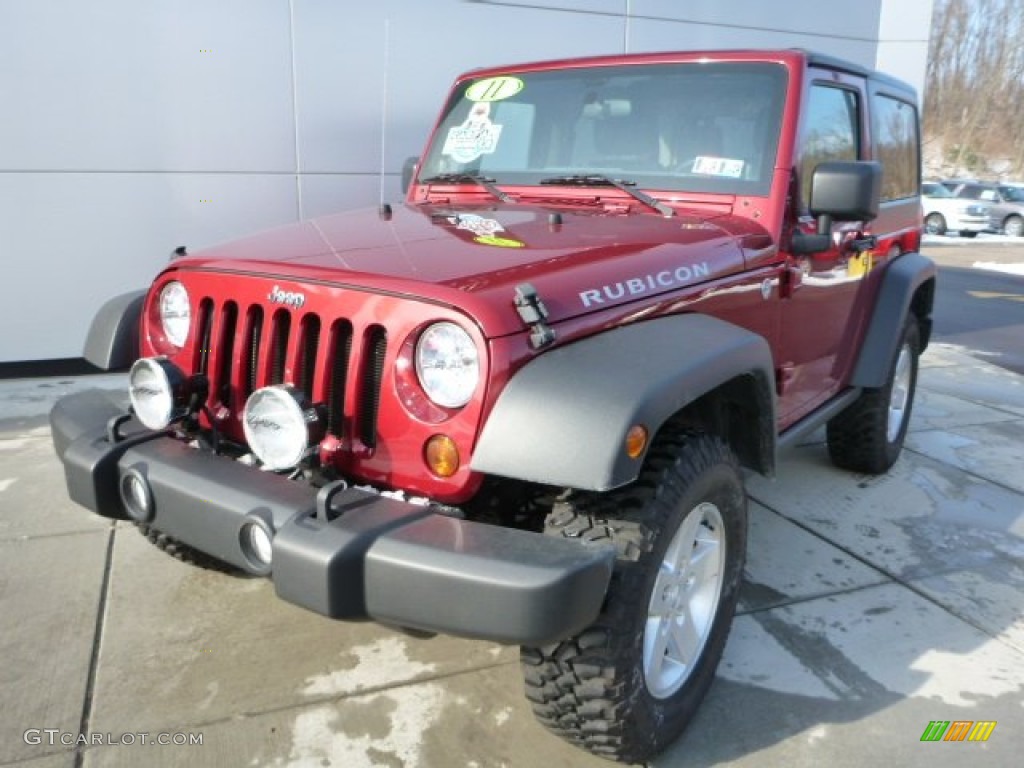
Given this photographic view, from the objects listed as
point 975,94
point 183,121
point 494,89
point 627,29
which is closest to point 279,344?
point 494,89

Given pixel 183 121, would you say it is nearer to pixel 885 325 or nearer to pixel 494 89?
pixel 494 89

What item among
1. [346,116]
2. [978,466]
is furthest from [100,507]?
[346,116]

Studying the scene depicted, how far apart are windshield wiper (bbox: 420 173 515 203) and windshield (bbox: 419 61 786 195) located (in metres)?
0.04

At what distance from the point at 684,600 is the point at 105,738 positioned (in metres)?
1.64

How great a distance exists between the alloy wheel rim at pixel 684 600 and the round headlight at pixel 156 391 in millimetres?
1390

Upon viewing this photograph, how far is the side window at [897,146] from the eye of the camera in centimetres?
390

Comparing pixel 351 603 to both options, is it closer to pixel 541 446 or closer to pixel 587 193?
pixel 541 446

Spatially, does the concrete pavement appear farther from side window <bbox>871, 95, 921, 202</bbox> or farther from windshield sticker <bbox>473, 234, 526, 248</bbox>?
side window <bbox>871, 95, 921, 202</bbox>

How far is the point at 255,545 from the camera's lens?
198cm

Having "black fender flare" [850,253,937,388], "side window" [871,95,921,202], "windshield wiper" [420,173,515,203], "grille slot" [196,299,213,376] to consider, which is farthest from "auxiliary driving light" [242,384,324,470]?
"side window" [871,95,921,202]

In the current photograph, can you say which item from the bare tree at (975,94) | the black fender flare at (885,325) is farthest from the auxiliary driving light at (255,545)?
the bare tree at (975,94)

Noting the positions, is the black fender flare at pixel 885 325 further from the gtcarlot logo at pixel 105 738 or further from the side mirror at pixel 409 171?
the gtcarlot logo at pixel 105 738

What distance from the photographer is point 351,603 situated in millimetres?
1798

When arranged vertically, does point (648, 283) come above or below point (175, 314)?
above
